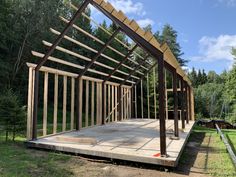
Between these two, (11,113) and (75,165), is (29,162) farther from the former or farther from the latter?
(11,113)

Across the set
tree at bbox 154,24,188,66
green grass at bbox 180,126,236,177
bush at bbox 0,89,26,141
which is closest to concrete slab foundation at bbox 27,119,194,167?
green grass at bbox 180,126,236,177

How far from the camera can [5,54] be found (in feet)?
52.5

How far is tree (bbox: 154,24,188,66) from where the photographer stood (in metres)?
28.5

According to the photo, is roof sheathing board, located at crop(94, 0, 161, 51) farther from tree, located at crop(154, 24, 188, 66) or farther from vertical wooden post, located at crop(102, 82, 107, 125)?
tree, located at crop(154, 24, 188, 66)

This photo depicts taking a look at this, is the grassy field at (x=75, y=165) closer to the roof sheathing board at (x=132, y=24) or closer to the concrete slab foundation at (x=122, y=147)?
the concrete slab foundation at (x=122, y=147)

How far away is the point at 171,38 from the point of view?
94.9 ft

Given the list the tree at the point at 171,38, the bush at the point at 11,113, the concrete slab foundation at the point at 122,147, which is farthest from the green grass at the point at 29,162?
the tree at the point at 171,38

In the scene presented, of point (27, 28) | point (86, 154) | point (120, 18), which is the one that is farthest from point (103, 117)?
point (27, 28)

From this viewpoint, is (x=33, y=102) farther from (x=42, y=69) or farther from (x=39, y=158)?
(x=39, y=158)

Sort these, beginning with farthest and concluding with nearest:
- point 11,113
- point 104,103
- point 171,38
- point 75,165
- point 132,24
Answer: point 171,38, point 104,103, point 11,113, point 132,24, point 75,165

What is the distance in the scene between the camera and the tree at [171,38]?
1123 inches

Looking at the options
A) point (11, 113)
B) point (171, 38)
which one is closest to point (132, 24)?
point (11, 113)

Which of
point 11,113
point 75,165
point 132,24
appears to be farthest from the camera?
point 11,113

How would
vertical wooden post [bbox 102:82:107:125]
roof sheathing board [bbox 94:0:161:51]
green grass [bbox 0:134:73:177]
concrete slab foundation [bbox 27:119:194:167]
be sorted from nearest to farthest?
green grass [bbox 0:134:73:177]
concrete slab foundation [bbox 27:119:194:167]
roof sheathing board [bbox 94:0:161:51]
vertical wooden post [bbox 102:82:107:125]
